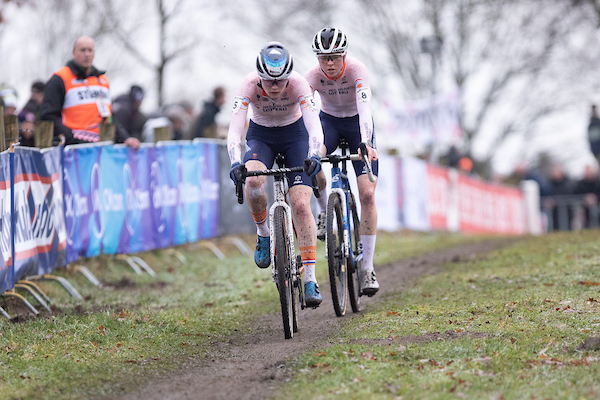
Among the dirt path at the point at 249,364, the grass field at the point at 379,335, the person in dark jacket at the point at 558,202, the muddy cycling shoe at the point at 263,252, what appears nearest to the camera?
the grass field at the point at 379,335

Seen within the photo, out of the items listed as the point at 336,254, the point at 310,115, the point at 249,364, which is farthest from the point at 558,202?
the point at 249,364

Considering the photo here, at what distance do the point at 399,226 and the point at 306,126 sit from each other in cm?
1245

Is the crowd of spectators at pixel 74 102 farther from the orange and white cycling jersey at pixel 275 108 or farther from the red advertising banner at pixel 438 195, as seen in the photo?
the red advertising banner at pixel 438 195

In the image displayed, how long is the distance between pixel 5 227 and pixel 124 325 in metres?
1.60

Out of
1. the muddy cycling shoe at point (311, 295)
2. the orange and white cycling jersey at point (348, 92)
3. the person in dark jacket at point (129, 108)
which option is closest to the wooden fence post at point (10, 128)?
the orange and white cycling jersey at point (348, 92)

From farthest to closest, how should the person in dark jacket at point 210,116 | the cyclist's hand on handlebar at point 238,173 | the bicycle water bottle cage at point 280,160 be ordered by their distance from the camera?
the person in dark jacket at point 210,116, the bicycle water bottle cage at point 280,160, the cyclist's hand on handlebar at point 238,173

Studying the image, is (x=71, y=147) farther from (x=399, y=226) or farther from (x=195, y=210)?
(x=399, y=226)

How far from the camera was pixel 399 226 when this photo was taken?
19.1 m

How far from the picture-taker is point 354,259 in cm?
783

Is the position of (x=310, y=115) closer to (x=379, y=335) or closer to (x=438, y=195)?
(x=379, y=335)

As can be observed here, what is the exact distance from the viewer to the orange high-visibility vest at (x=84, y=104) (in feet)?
32.7

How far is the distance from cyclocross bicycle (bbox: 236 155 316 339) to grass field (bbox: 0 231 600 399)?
49cm

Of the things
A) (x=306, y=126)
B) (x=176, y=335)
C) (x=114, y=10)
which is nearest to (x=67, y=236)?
(x=176, y=335)

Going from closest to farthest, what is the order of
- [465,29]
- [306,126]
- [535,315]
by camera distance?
[535,315] < [306,126] < [465,29]
